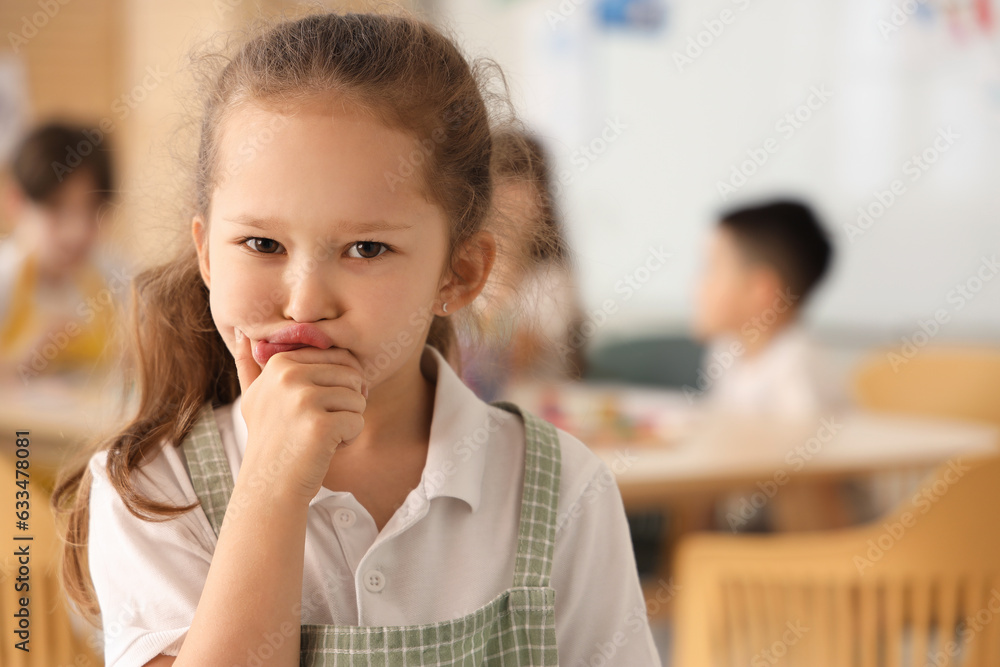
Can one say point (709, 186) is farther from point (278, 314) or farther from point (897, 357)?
point (278, 314)

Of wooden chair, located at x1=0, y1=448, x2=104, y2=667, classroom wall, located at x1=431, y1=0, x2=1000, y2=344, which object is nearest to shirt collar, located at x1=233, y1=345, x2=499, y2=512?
wooden chair, located at x1=0, y1=448, x2=104, y2=667

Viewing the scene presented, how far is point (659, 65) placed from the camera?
3549 mm

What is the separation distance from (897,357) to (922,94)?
89cm

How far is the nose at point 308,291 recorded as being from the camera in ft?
2.27

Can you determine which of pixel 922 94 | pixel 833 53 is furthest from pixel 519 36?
pixel 922 94

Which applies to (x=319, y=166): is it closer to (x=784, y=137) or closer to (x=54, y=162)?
(x=54, y=162)

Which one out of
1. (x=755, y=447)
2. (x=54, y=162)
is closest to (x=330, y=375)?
(x=755, y=447)

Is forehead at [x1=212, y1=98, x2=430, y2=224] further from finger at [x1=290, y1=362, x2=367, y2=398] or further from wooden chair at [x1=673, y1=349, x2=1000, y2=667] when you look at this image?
wooden chair at [x1=673, y1=349, x2=1000, y2=667]

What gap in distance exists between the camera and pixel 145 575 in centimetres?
72

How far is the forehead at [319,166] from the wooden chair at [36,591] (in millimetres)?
485

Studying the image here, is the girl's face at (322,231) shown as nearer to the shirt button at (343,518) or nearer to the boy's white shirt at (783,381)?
the shirt button at (343,518)

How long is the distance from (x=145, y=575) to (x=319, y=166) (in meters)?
0.33

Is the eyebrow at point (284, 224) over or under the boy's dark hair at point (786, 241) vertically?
under

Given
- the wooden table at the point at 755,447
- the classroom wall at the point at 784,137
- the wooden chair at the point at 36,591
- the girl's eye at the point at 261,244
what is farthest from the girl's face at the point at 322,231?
the classroom wall at the point at 784,137
